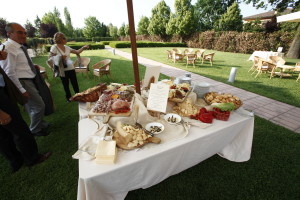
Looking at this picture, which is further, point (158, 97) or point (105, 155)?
point (158, 97)

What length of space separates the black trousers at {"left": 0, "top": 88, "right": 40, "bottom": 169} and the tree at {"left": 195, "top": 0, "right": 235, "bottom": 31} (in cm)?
3648

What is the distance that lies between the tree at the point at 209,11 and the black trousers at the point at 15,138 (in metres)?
36.5

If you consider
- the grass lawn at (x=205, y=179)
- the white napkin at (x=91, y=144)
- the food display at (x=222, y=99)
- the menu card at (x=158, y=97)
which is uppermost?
the menu card at (x=158, y=97)

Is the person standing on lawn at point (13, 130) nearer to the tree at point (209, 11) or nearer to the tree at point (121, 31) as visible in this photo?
the tree at point (209, 11)

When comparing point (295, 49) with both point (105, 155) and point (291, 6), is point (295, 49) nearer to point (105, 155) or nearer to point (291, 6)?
point (291, 6)

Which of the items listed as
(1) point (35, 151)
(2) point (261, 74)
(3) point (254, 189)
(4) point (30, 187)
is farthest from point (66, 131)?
(2) point (261, 74)

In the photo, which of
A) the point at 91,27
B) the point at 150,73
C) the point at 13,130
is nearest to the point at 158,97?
the point at 150,73

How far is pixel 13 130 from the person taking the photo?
1.92 metres

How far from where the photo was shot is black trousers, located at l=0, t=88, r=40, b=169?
1.83 meters

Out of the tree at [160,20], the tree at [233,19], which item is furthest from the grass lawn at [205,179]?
the tree at [160,20]

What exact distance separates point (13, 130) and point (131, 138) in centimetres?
176

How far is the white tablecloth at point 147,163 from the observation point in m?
1.12

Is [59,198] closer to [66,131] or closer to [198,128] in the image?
[66,131]

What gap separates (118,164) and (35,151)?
202 centimetres
